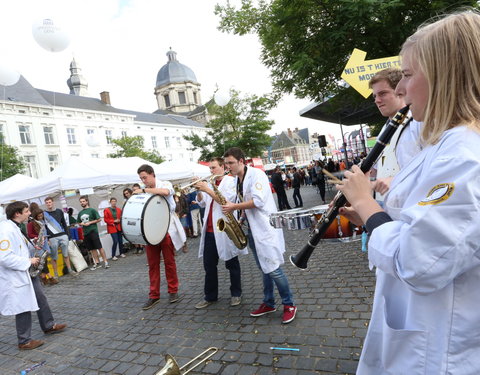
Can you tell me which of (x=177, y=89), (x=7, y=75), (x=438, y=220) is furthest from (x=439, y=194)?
(x=177, y=89)

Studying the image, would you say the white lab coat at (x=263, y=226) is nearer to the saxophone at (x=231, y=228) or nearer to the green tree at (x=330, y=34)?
the saxophone at (x=231, y=228)

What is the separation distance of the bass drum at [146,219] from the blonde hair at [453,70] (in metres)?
4.25

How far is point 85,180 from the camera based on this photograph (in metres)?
9.55

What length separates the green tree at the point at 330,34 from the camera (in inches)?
257

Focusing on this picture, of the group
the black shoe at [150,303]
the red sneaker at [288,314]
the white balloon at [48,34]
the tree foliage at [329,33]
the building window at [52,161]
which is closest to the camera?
the red sneaker at [288,314]

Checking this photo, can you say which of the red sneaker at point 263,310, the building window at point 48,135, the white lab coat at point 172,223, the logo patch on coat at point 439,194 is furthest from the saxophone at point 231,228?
the building window at point 48,135

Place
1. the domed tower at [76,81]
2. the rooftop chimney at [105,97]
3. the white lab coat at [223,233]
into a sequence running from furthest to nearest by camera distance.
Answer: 1. the domed tower at [76,81]
2. the rooftop chimney at [105,97]
3. the white lab coat at [223,233]

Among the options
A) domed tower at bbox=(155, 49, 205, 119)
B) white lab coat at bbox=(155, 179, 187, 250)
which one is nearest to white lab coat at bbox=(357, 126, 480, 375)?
white lab coat at bbox=(155, 179, 187, 250)

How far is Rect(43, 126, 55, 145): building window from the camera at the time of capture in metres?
40.1

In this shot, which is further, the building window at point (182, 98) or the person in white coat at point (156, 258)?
the building window at point (182, 98)

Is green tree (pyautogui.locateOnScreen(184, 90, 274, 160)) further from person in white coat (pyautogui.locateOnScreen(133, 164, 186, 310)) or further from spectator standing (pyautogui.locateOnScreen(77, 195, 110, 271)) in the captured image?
person in white coat (pyautogui.locateOnScreen(133, 164, 186, 310))

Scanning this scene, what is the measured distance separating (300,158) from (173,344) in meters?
101

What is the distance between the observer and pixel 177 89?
3418 inches

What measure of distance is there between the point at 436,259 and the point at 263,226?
293cm
